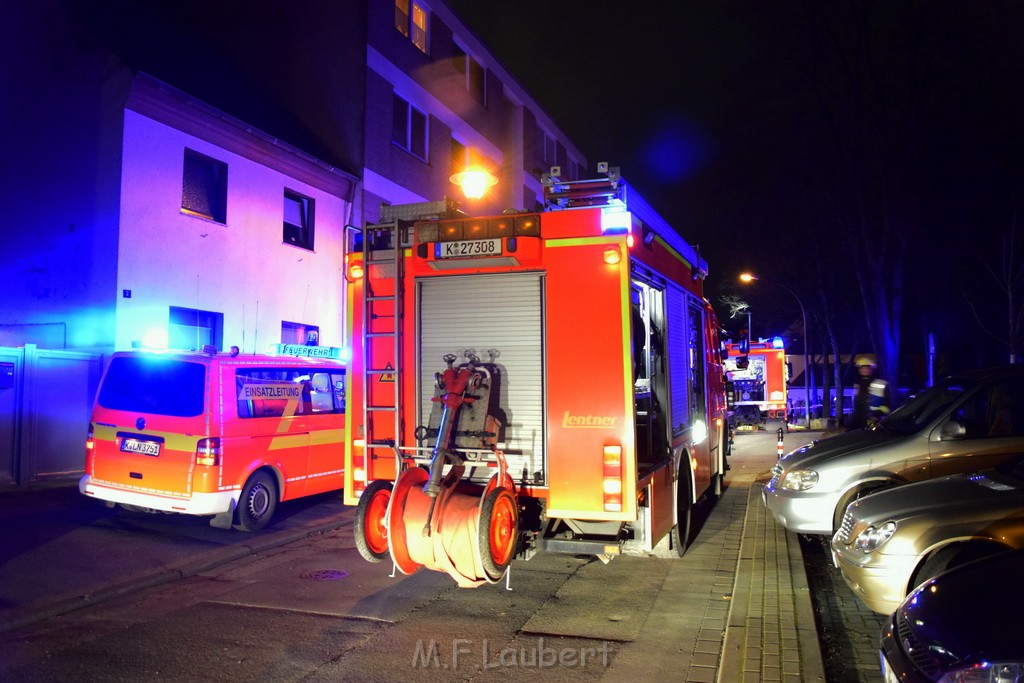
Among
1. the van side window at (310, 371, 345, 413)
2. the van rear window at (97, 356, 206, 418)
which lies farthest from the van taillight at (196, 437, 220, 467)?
the van side window at (310, 371, 345, 413)

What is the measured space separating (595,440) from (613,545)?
0.90 metres

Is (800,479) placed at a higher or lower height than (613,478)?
lower

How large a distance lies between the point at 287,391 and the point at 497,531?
492cm

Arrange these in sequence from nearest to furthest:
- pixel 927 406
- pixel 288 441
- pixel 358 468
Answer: pixel 358 468
pixel 927 406
pixel 288 441

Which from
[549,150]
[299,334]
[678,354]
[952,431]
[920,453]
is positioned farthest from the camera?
[549,150]

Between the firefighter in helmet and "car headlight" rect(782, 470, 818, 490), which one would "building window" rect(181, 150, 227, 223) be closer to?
"car headlight" rect(782, 470, 818, 490)

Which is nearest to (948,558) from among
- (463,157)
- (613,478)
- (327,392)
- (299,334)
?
(613,478)

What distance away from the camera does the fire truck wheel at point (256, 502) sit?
8.50 meters

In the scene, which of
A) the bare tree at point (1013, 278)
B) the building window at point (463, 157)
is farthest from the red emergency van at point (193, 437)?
the building window at point (463, 157)

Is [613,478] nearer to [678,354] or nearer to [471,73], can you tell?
[678,354]

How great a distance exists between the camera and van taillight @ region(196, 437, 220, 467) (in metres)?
7.97

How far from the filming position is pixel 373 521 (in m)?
5.68
